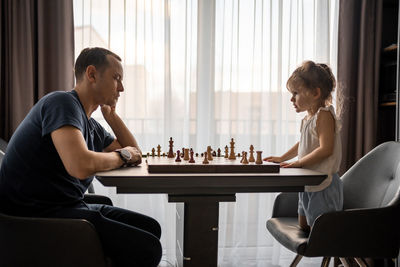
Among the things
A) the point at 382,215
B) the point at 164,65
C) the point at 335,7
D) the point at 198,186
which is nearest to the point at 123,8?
the point at 164,65

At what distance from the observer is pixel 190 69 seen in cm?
294

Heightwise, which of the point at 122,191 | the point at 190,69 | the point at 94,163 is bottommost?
the point at 122,191

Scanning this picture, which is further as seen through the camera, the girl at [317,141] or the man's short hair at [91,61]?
the girl at [317,141]

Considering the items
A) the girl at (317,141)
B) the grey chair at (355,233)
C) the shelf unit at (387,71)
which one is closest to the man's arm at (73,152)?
the girl at (317,141)

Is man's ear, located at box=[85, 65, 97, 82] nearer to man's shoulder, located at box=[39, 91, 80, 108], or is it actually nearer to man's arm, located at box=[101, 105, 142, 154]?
man's shoulder, located at box=[39, 91, 80, 108]

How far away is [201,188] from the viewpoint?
1497mm

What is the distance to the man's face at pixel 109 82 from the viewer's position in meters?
1.69

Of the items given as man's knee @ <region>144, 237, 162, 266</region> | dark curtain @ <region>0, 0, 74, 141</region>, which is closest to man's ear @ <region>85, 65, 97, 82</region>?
man's knee @ <region>144, 237, 162, 266</region>

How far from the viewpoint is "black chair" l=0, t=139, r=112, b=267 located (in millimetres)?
1392

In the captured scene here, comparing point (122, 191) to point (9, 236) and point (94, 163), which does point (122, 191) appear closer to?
point (94, 163)

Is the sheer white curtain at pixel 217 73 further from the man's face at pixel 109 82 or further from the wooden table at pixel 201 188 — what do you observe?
the wooden table at pixel 201 188

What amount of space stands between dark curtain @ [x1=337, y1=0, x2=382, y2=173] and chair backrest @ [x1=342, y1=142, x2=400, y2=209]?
725 millimetres

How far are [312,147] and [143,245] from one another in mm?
1029

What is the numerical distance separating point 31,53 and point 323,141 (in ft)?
6.64
